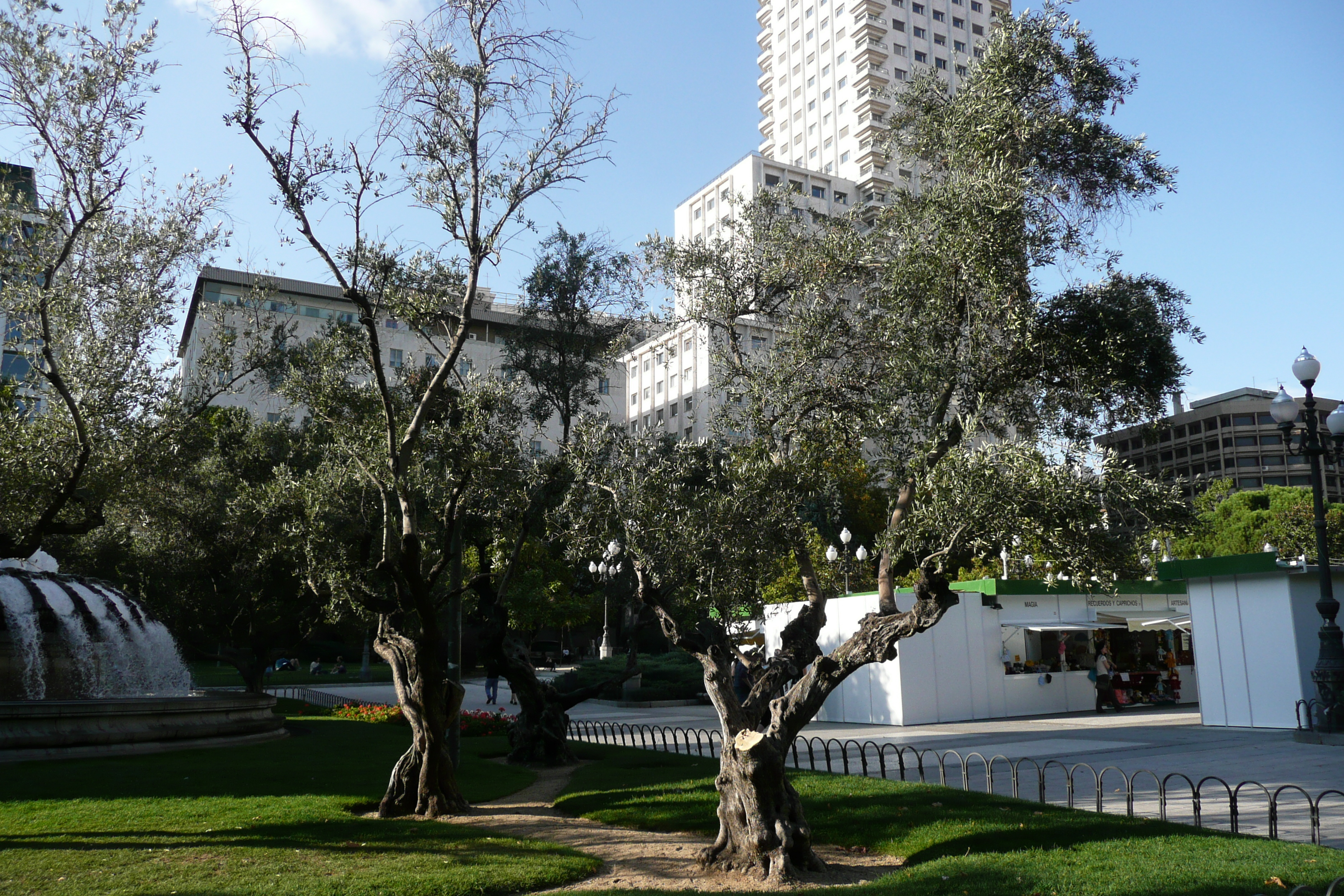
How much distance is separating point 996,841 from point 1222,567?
43.1ft

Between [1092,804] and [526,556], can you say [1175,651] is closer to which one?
[1092,804]

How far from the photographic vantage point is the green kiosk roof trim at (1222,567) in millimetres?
17969

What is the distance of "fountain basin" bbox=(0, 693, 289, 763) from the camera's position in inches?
595

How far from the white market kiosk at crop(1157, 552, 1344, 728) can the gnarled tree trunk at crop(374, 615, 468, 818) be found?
1465 cm

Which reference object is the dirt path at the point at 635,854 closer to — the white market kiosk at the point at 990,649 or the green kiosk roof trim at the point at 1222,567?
the white market kiosk at the point at 990,649

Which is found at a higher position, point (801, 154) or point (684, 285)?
point (801, 154)

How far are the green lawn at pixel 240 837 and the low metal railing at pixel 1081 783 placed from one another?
3.95 m

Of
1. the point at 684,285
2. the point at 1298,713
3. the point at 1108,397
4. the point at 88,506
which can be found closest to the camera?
the point at 1108,397

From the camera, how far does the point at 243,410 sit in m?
23.5

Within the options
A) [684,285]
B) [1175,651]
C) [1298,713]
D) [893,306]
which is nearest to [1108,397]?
[893,306]

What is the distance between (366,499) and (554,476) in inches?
215

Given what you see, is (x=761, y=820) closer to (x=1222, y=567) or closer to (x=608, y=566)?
(x=608, y=566)

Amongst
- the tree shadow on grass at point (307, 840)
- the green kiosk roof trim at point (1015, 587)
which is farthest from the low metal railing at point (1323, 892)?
the green kiosk roof trim at point (1015, 587)

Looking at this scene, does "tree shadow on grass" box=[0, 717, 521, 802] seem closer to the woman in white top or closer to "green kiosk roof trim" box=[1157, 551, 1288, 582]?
"green kiosk roof trim" box=[1157, 551, 1288, 582]
